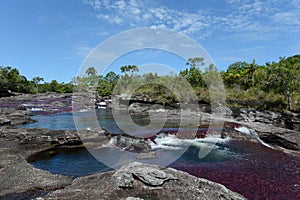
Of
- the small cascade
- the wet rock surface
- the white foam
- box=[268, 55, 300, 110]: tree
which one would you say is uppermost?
box=[268, 55, 300, 110]: tree

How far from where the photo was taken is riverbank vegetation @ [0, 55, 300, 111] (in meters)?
26.8

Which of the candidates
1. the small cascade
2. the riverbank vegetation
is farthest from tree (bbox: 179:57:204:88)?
the small cascade

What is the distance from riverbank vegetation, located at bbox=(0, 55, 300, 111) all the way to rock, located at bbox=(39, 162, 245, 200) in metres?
23.3

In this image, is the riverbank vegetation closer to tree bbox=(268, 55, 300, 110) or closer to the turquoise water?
tree bbox=(268, 55, 300, 110)

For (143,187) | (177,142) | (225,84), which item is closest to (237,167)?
(177,142)

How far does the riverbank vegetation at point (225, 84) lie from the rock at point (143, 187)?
23273 mm

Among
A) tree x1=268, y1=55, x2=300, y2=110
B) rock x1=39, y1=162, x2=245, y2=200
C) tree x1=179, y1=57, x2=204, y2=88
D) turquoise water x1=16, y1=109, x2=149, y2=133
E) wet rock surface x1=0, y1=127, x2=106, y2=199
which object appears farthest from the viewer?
tree x1=179, y1=57, x2=204, y2=88

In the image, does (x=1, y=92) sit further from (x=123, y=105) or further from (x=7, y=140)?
(x=7, y=140)

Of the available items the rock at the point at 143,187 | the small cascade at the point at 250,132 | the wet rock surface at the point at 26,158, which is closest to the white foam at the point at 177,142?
the small cascade at the point at 250,132

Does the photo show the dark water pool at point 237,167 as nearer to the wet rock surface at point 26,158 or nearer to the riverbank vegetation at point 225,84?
the wet rock surface at point 26,158

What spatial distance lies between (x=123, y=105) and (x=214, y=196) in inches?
1726

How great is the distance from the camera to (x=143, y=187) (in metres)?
8.51

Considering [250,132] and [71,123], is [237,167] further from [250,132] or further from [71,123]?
[71,123]

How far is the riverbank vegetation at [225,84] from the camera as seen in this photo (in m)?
26.8
